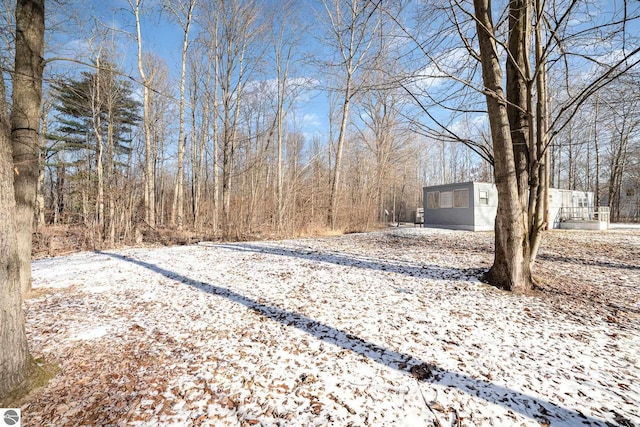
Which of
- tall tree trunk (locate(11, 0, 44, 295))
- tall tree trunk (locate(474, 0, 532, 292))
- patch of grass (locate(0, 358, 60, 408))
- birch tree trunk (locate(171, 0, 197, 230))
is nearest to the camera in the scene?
patch of grass (locate(0, 358, 60, 408))

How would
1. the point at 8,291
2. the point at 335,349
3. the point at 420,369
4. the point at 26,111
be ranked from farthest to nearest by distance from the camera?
the point at 26,111, the point at 335,349, the point at 420,369, the point at 8,291

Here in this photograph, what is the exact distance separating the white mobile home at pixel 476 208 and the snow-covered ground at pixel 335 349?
889cm

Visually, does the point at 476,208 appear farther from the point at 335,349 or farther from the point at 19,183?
the point at 19,183

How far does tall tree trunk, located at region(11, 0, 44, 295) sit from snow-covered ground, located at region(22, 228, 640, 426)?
109cm

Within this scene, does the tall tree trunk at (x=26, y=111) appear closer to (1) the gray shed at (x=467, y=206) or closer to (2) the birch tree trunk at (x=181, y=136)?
(2) the birch tree trunk at (x=181, y=136)

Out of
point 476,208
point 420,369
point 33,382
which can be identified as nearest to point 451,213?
point 476,208

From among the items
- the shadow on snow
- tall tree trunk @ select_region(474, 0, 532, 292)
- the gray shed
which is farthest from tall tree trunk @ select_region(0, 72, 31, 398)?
the gray shed

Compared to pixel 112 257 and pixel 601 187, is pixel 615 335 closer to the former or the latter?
pixel 112 257

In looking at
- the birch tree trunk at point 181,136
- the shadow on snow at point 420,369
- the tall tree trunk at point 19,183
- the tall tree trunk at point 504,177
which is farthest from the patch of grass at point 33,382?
the birch tree trunk at point 181,136

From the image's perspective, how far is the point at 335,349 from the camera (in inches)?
96.9

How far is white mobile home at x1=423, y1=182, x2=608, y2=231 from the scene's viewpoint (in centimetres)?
1334

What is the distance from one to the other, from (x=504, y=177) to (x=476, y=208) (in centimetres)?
1081

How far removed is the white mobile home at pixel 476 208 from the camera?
13.3 meters

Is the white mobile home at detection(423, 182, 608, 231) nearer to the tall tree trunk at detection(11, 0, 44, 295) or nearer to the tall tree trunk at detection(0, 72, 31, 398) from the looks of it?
the tall tree trunk at detection(0, 72, 31, 398)
